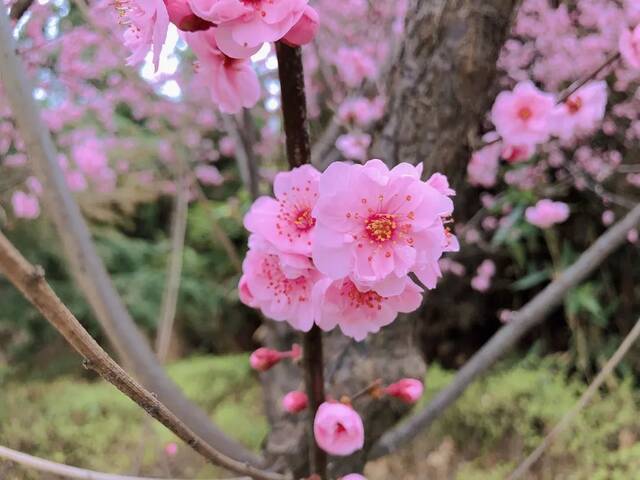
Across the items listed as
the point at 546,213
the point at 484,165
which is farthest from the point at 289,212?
the point at 546,213

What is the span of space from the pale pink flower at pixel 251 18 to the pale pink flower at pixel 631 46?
1.89 feet

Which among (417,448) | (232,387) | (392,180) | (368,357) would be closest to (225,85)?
(392,180)

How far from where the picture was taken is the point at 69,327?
0.33m

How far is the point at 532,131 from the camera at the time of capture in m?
1.05

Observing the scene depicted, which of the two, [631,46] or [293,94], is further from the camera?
[631,46]

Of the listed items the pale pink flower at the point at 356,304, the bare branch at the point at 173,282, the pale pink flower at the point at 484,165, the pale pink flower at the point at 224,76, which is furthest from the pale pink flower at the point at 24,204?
the pale pink flower at the point at 356,304

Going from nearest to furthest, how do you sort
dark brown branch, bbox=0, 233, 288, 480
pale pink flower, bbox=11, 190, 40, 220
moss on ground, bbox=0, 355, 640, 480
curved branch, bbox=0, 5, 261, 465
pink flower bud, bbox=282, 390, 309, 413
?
dark brown branch, bbox=0, 233, 288, 480 < pink flower bud, bbox=282, 390, 309, 413 < curved branch, bbox=0, 5, 261, 465 < moss on ground, bbox=0, 355, 640, 480 < pale pink flower, bbox=11, 190, 40, 220

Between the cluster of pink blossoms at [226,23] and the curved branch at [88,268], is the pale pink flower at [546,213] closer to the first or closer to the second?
the curved branch at [88,268]

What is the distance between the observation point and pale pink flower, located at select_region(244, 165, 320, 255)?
52 cm

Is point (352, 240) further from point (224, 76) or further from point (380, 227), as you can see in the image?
point (224, 76)

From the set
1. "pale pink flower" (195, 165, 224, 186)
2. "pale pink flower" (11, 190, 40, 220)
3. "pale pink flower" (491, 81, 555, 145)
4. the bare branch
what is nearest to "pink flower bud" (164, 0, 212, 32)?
"pale pink flower" (491, 81, 555, 145)

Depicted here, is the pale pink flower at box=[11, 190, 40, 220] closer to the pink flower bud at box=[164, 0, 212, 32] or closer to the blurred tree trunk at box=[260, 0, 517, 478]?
the blurred tree trunk at box=[260, 0, 517, 478]

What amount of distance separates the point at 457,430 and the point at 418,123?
179 cm

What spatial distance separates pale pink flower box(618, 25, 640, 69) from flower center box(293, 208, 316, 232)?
56cm
